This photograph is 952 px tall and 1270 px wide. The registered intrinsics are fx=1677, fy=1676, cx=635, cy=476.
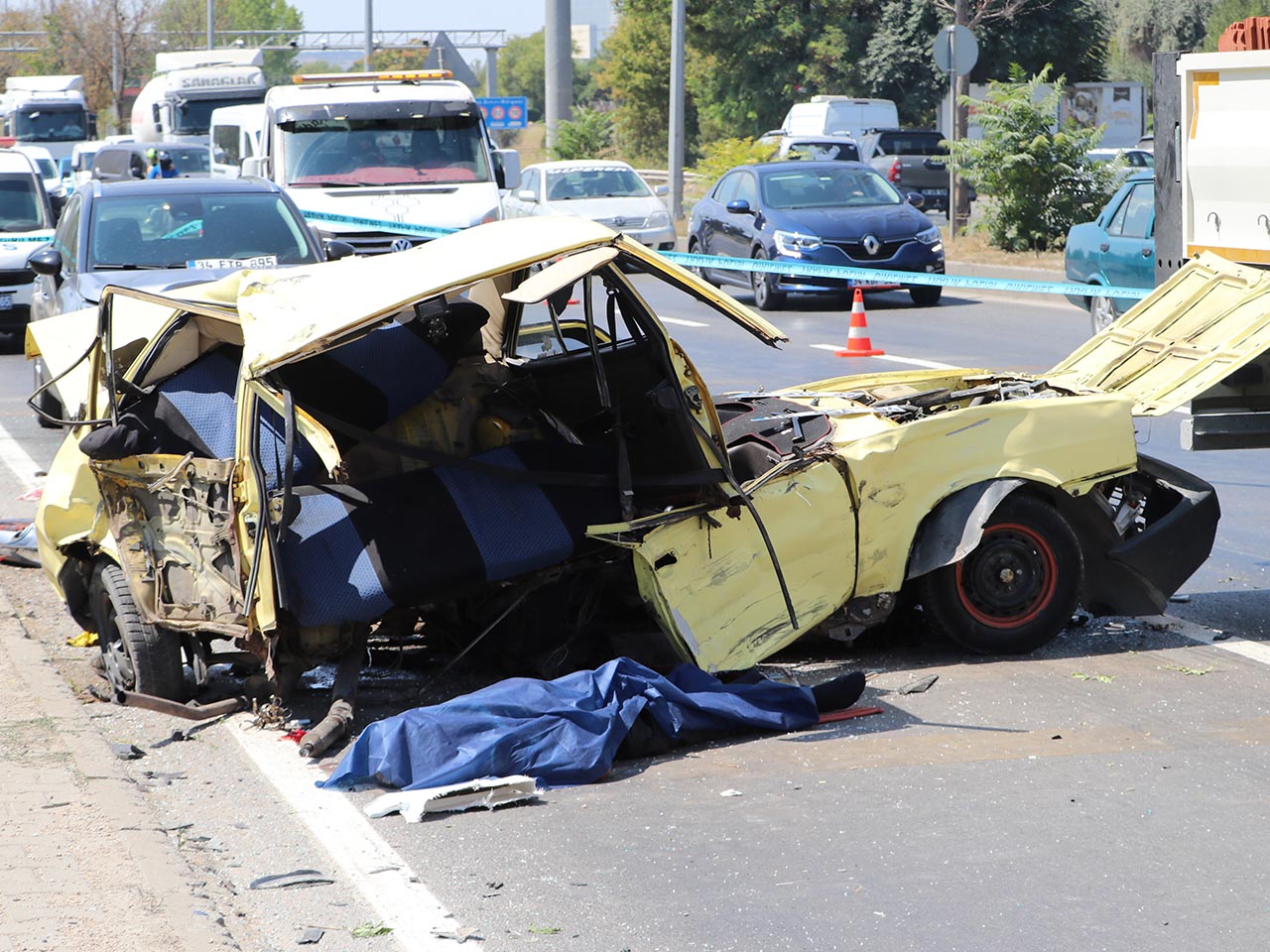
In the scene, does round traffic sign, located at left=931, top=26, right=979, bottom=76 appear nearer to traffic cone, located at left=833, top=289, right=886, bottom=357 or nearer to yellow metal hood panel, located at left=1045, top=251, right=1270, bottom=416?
traffic cone, located at left=833, top=289, right=886, bottom=357

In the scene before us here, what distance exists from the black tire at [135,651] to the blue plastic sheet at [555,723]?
1154mm

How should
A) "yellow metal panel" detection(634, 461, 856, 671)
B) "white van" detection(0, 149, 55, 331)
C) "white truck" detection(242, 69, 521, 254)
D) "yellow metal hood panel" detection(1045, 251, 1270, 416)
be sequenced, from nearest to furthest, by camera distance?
"yellow metal panel" detection(634, 461, 856, 671), "yellow metal hood panel" detection(1045, 251, 1270, 416), "white van" detection(0, 149, 55, 331), "white truck" detection(242, 69, 521, 254)

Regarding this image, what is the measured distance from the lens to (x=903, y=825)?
495 cm

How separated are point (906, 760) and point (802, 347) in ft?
37.6

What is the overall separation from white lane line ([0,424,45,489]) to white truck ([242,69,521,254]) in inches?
278

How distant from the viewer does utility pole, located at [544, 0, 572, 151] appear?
131 feet

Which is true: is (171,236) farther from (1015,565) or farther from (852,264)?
(852,264)

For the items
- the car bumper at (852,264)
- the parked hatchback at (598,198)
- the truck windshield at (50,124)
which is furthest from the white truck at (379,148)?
the truck windshield at (50,124)

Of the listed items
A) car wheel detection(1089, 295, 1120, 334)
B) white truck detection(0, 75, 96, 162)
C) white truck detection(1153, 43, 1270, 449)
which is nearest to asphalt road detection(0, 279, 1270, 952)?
white truck detection(1153, 43, 1270, 449)

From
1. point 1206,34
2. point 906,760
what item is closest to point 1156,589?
point 906,760

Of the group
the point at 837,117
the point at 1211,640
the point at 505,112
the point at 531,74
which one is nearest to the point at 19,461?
the point at 1211,640

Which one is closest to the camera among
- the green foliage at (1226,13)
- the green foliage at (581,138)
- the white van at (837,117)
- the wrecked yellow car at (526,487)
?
the wrecked yellow car at (526,487)

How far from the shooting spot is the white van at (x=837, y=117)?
4619 centimetres

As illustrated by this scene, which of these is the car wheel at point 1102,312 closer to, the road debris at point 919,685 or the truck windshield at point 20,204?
the road debris at point 919,685
